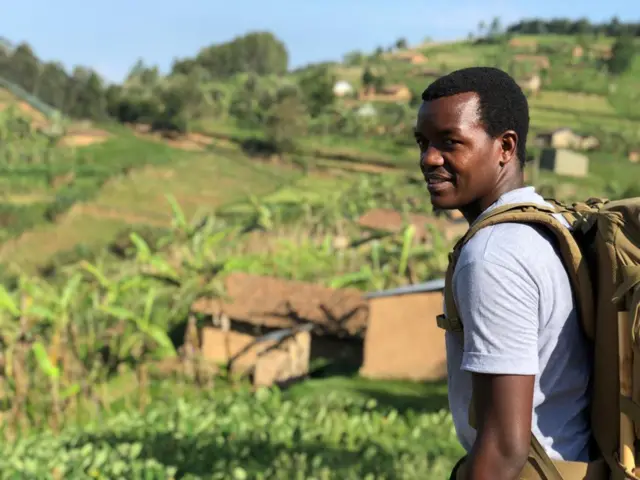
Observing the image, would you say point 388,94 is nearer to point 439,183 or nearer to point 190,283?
point 190,283

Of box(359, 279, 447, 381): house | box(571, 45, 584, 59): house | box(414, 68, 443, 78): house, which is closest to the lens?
box(359, 279, 447, 381): house

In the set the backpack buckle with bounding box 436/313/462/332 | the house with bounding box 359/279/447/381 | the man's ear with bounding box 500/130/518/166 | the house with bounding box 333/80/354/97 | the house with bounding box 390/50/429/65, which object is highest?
the house with bounding box 390/50/429/65

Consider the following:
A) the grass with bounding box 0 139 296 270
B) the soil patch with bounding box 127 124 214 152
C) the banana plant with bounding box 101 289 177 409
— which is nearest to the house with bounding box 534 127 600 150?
the grass with bounding box 0 139 296 270

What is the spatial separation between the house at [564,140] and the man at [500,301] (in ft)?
137

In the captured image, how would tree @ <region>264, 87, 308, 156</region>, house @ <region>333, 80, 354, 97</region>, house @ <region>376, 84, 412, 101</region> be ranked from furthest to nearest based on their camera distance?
1. house @ <region>333, 80, 354, 97</region>
2. house @ <region>376, 84, 412, 101</region>
3. tree @ <region>264, 87, 308, 156</region>

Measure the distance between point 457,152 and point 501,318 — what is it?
369mm

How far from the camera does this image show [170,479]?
15.3 feet

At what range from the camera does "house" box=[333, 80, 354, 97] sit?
6652 cm

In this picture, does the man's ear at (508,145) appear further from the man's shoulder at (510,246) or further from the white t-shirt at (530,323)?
the man's shoulder at (510,246)

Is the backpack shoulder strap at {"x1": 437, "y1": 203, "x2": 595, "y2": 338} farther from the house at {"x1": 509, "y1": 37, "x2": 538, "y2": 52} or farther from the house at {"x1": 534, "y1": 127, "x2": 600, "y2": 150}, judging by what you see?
the house at {"x1": 509, "y1": 37, "x2": 538, "y2": 52}

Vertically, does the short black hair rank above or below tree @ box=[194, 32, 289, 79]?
below

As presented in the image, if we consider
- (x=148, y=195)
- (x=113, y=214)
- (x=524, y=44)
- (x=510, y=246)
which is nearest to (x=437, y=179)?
(x=510, y=246)

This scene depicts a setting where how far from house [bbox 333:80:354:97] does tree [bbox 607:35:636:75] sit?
2185 cm

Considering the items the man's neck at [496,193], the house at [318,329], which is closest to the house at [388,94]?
the house at [318,329]
